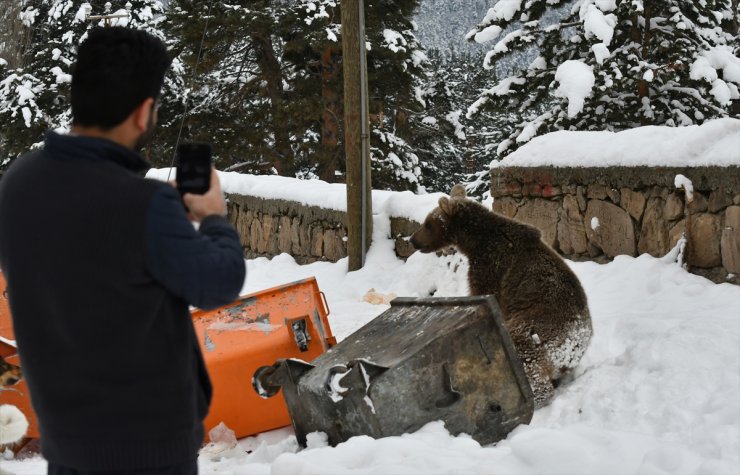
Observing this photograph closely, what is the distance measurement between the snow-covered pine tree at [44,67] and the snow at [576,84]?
14043 mm

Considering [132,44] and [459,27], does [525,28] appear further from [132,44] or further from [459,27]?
[459,27]

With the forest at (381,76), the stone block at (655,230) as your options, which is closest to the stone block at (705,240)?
the stone block at (655,230)

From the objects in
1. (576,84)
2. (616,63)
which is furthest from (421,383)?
(616,63)

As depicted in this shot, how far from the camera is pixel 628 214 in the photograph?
22.6ft

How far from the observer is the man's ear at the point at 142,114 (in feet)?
6.79

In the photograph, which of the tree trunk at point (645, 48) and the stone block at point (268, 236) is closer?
the stone block at point (268, 236)

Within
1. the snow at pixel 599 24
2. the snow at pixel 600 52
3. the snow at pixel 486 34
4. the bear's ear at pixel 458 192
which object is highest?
the snow at pixel 486 34

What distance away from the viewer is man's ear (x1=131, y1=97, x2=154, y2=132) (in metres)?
2.07

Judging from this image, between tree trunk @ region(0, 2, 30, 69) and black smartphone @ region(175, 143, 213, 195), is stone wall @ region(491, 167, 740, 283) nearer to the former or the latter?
black smartphone @ region(175, 143, 213, 195)

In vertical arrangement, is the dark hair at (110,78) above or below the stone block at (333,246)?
above

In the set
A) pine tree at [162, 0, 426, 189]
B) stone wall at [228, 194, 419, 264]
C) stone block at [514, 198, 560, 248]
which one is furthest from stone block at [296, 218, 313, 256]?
pine tree at [162, 0, 426, 189]

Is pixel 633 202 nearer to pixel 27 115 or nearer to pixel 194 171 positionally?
pixel 194 171

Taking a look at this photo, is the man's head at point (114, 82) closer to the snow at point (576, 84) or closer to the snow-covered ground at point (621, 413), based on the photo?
the snow-covered ground at point (621, 413)

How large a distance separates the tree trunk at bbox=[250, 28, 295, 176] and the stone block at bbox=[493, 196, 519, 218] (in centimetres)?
Answer: 1276
